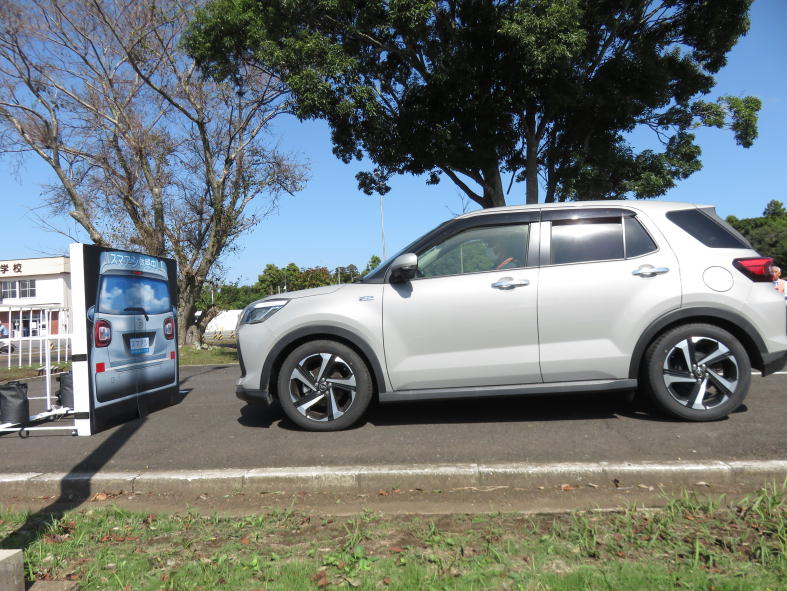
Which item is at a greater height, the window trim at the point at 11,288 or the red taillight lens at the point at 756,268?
the window trim at the point at 11,288

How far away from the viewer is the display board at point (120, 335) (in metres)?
5.34

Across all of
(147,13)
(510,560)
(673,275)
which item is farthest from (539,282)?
(147,13)

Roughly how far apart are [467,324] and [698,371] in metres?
1.91

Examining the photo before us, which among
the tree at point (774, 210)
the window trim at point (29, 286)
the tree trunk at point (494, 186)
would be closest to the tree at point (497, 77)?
the tree trunk at point (494, 186)

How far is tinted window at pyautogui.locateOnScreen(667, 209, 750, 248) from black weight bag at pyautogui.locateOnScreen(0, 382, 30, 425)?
6413mm

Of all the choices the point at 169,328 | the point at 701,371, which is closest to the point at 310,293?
the point at 169,328

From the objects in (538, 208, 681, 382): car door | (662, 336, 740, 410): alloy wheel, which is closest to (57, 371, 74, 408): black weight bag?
(538, 208, 681, 382): car door

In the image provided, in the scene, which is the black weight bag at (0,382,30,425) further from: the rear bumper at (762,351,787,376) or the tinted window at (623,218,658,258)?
the rear bumper at (762,351,787,376)

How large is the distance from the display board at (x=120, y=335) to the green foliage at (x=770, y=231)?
49.6 meters

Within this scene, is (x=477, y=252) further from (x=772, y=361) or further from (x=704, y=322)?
(x=772, y=361)

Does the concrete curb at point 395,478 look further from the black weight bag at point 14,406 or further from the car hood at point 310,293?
the black weight bag at point 14,406

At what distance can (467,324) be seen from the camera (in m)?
4.72

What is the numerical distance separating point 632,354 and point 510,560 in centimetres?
256

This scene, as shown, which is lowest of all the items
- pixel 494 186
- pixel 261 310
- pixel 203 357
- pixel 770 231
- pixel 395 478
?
pixel 395 478
